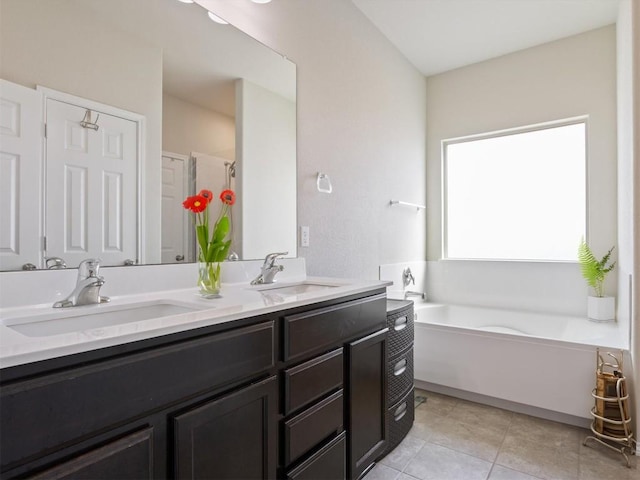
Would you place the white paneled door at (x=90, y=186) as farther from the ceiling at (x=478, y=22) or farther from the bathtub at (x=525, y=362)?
the bathtub at (x=525, y=362)

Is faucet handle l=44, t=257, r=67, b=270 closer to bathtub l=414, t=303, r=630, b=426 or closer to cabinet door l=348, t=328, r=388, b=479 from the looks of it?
cabinet door l=348, t=328, r=388, b=479

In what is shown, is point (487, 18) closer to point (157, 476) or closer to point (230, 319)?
point (230, 319)

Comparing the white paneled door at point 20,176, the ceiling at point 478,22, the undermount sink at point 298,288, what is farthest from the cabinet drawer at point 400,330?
the ceiling at point 478,22

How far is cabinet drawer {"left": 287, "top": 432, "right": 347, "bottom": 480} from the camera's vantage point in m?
1.20

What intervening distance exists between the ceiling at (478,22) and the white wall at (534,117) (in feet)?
0.56

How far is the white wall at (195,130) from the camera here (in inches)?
56.4

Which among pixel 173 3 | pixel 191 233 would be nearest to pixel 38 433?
pixel 191 233

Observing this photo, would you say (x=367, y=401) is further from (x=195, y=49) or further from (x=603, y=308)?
(x=603, y=308)

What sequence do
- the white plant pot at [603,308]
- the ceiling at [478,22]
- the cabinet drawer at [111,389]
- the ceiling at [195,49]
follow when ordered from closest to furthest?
the cabinet drawer at [111,389] → the ceiling at [195,49] → the ceiling at [478,22] → the white plant pot at [603,308]

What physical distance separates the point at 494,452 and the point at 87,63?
248 cm

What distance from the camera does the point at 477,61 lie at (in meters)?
3.31

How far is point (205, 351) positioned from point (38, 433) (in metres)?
0.34

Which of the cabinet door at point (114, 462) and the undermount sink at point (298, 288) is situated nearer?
the cabinet door at point (114, 462)

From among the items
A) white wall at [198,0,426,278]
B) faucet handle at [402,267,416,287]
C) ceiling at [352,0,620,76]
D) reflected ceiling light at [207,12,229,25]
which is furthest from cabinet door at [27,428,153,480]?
ceiling at [352,0,620,76]
